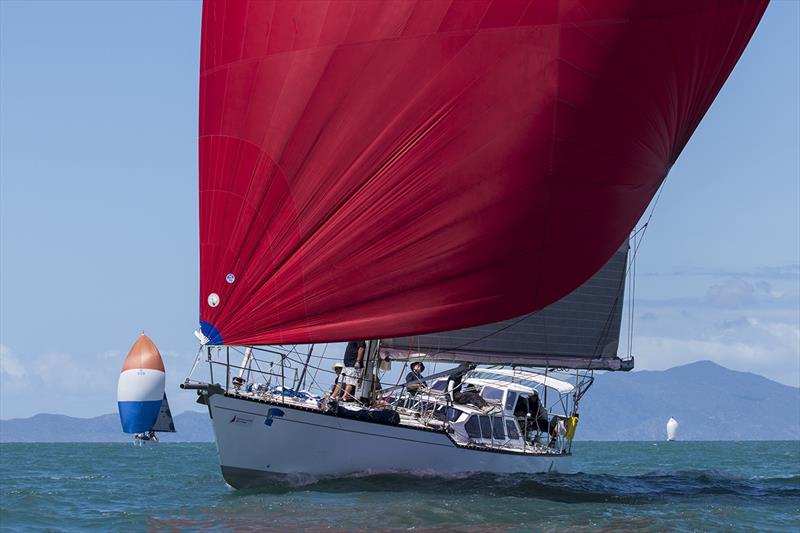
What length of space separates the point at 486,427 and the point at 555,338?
6172 millimetres

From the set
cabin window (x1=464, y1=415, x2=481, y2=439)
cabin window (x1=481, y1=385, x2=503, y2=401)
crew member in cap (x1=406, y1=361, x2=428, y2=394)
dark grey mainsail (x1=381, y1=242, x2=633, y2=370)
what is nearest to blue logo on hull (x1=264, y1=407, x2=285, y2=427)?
crew member in cap (x1=406, y1=361, x2=428, y2=394)

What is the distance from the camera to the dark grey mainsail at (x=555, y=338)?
31.8 m

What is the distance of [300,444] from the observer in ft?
79.8

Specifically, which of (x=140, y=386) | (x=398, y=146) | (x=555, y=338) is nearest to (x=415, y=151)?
(x=398, y=146)

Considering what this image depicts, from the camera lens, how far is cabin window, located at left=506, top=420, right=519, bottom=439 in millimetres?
29672

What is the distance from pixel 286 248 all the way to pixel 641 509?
9069 mm

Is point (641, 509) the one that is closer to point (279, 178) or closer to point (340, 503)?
point (340, 503)

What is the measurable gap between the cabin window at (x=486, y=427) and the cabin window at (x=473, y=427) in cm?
20

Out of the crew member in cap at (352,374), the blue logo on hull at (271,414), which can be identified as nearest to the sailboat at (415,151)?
the blue logo on hull at (271,414)

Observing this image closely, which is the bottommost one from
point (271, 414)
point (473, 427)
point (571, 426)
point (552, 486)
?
point (552, 486)

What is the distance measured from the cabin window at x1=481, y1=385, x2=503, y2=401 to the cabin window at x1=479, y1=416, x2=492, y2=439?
→ 1.77 meters

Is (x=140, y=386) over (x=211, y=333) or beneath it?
over

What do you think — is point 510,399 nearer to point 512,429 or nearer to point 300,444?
point 512,429

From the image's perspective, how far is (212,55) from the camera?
72.7 feet
